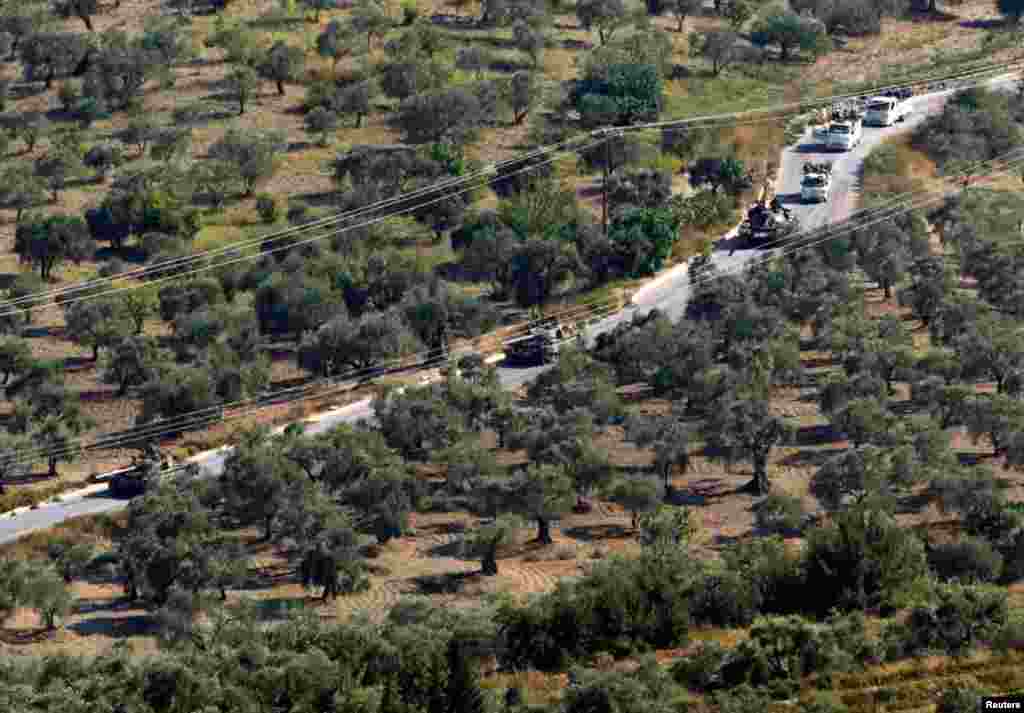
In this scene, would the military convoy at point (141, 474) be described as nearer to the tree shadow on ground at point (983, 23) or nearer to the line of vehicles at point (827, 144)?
the line of vehicles at point (827, 144)

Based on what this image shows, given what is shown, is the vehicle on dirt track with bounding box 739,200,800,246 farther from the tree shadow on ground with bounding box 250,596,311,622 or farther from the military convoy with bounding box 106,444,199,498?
the tree shadow on ground with bounding box 250,596,311,622

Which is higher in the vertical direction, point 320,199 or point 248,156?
Result: point 248,156

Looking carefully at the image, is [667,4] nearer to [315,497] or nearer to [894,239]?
[894,239]

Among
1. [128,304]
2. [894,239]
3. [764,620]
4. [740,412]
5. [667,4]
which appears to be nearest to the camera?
[764,620]

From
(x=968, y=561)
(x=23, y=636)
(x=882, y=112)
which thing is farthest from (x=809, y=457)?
(x=882, y=112)

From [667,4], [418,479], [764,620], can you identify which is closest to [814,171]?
[667,4]

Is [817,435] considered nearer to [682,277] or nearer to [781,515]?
[781,515]
